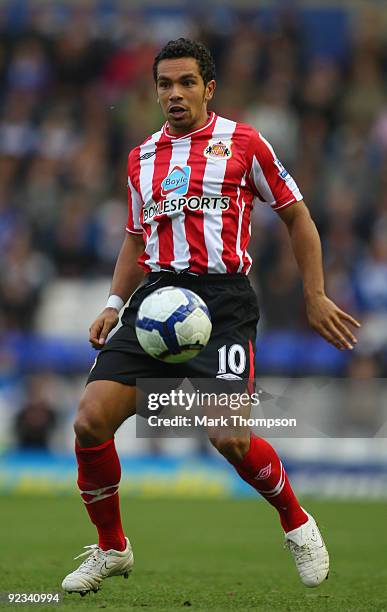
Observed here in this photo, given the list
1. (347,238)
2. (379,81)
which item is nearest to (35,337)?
(347,238)

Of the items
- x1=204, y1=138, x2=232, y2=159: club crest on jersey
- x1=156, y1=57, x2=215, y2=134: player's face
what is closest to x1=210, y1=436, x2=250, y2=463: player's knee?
x1=204, y1=138, x2=232, y2=159: club crest on jersey

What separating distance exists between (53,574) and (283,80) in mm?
10788

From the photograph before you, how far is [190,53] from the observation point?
18.8 ft

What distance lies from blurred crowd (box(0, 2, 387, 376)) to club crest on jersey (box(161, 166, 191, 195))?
7.05 metres

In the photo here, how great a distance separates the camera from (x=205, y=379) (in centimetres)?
548

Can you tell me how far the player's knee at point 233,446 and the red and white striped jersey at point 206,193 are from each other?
0.77m

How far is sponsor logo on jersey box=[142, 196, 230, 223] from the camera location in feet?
18.5

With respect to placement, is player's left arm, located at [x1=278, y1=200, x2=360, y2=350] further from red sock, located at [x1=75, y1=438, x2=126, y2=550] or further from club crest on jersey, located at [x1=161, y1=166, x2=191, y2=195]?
red sock, located at [x1=75, y1=438, x2=126, y2=550]

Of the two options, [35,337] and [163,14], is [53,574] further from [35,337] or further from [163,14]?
[163,14]

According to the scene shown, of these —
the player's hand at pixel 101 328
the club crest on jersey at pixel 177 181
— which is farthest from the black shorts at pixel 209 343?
the club crest on jersey at pixel 177 181

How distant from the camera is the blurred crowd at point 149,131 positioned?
1365cm

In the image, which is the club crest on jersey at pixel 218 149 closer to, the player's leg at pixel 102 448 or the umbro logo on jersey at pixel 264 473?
the player's leg at pixel 102 448

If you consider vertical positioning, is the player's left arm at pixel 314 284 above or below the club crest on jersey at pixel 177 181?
below

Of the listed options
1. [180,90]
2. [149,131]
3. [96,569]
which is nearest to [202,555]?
[96,569]
